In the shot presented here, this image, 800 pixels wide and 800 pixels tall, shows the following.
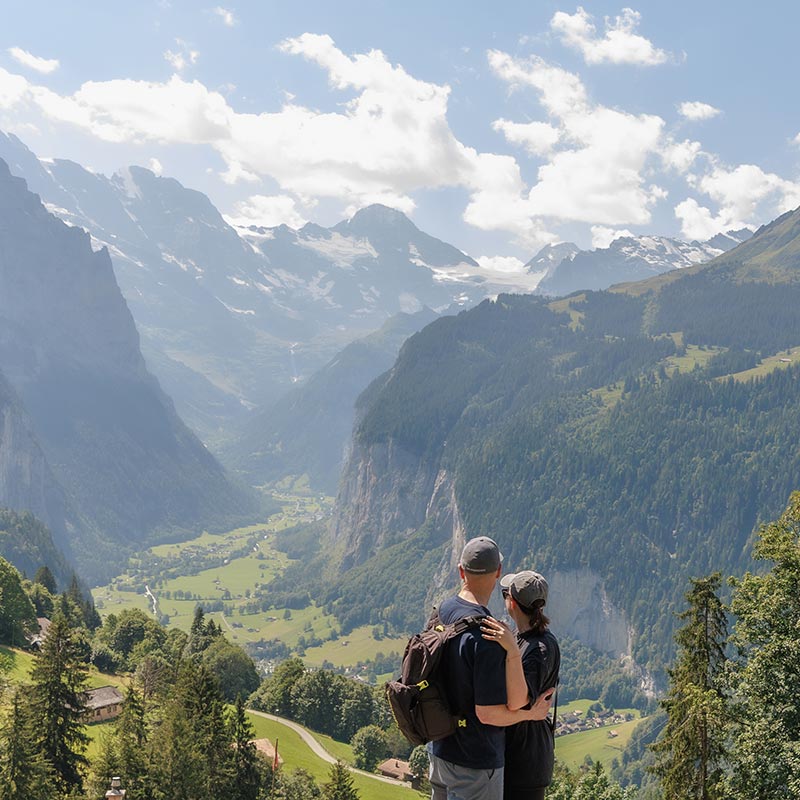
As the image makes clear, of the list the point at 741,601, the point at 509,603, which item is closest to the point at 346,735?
the point at 741,601

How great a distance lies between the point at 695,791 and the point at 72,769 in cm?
2998

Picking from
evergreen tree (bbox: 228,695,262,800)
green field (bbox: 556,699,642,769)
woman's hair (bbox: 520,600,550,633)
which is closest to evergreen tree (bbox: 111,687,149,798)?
evergreen tree (bbox: 228,695,262,800)

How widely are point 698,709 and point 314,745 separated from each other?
199ft

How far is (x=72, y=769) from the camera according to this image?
42.3 meters

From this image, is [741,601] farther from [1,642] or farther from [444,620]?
[1,642]

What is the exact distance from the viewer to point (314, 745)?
262 feet

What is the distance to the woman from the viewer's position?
33.4 feet

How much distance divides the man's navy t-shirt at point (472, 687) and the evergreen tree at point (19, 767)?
31.2 meters

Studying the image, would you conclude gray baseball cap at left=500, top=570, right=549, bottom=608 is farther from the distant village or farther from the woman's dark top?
the distant village

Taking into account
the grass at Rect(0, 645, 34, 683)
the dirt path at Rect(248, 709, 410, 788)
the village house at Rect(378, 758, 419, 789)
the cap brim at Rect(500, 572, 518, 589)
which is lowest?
the village house at Rect(378, 758, 419, 789)

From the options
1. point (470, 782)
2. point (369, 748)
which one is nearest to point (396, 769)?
point (369, 748)

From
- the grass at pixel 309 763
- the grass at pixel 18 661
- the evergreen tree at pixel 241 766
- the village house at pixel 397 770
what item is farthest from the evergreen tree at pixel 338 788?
the village house at pixel 397 770

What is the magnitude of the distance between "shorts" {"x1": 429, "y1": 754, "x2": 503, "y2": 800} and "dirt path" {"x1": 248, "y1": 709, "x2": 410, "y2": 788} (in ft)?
228

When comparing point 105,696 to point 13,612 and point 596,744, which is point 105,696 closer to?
point 13,612
